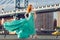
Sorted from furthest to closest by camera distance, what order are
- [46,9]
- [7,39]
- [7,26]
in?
[46,9]
[7,39]
[7,26]

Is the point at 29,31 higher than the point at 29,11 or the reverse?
the reverse

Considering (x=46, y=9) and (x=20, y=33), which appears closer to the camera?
(x=20, y=33)

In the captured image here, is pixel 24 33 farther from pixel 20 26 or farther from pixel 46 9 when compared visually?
pixel 46 9

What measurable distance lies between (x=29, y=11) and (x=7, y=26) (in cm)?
68

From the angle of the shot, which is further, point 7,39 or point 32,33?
point 7,39

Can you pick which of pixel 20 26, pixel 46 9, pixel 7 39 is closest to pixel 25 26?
pixel 20 26

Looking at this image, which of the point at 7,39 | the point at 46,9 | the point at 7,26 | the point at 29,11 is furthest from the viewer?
the point at 46,9

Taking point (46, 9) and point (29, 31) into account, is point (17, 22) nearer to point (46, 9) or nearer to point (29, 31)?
point (29, 31)

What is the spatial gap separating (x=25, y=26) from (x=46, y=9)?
2061 inches

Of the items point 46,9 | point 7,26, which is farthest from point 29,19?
point 46,9

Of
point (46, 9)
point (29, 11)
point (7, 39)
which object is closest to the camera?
point (29, 11)

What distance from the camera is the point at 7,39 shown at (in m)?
7.24

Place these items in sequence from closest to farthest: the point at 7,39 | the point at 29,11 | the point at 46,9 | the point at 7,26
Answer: the point at 29,11, the point at 7,26, the point at 7,39, the point at 46,9

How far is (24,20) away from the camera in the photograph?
5715 mm
